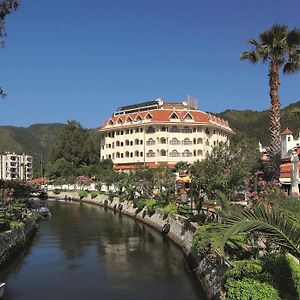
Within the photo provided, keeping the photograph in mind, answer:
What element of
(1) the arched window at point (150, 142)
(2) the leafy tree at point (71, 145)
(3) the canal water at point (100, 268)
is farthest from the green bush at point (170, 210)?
(2) the leafy tree at point (71, 145)

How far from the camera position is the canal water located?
21.2 metres

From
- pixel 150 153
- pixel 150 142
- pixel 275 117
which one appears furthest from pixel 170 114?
pixel 275 117

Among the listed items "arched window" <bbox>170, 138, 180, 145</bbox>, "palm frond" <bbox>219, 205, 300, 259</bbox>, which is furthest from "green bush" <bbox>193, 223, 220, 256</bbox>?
"arched window" <bbox>170, 138, 180, 145</bbox>

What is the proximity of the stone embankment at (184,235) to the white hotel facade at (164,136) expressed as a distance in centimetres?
2569

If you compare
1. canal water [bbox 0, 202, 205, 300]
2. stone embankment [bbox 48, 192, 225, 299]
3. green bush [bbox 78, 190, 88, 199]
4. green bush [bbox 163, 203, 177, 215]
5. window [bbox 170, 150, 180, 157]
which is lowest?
canal water [bbox 0, 202, 205, 300]

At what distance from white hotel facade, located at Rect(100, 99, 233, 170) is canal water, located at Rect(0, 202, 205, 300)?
51575 millimetres

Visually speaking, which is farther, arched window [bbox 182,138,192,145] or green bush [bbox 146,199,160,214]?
arched window [bbox 182,138,192,145]

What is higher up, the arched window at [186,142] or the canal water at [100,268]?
the arched window at [186,142]

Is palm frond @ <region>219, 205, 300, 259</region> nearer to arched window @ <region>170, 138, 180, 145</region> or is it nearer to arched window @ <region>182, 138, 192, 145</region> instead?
arched window @ <region>170, 138, 180, 145</region>

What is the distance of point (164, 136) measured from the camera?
93625 millimetres

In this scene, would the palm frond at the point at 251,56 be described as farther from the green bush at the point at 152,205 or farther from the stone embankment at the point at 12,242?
the green bush at the point at 152,205

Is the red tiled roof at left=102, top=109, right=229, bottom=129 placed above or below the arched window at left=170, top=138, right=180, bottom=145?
above

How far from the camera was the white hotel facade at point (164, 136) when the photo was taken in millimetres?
93875

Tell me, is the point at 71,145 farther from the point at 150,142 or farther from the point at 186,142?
the point at 186,142
